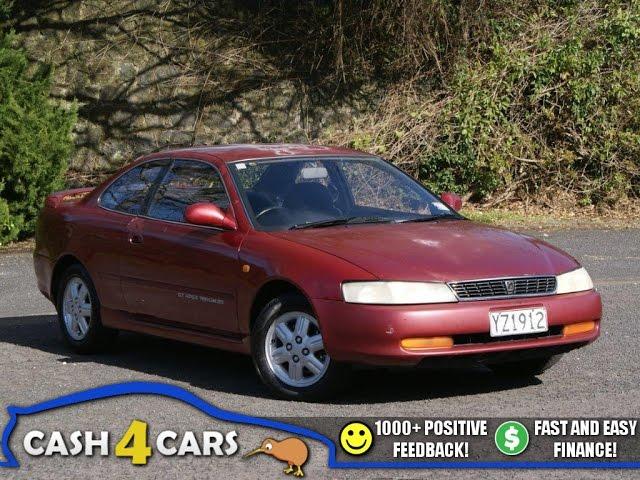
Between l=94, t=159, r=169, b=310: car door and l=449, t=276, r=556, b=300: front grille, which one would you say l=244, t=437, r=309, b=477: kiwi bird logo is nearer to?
l=449, t=276, r=556, b=300: front grille

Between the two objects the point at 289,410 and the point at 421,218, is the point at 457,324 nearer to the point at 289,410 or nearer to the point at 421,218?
the point at 289,410

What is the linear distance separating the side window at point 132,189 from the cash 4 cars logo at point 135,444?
8.74 feet

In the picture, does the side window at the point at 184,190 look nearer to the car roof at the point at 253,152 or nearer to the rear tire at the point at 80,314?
the car roof at the point at 253,152

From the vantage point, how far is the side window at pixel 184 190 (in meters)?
8.36

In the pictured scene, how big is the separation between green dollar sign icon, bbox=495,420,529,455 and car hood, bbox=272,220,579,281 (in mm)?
931

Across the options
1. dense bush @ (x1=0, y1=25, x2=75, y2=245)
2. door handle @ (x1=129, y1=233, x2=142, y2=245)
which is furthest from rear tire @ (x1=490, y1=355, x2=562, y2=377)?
dense bush @ (x1=0, y1=25, x2=75, y2=245)

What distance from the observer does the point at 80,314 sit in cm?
925

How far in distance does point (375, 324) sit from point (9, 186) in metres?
11.5

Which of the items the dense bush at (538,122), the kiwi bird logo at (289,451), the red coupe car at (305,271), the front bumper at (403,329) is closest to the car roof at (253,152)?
the red coupe car at (305,271)

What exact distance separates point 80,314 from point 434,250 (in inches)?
121

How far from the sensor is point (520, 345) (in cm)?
716

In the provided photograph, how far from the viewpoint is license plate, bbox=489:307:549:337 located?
706cm

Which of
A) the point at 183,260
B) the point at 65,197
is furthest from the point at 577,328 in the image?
the point at 65,197

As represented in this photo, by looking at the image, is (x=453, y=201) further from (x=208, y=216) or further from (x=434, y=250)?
(x=208, y=216)
